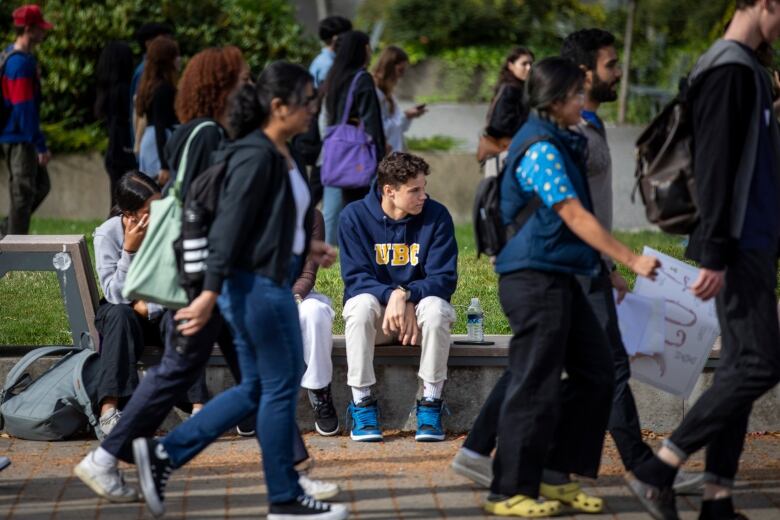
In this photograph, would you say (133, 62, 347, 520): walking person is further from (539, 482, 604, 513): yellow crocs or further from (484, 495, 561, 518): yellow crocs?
(539, 482, 604, 513): yellow crocs

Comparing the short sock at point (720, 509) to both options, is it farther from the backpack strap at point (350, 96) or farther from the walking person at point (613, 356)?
the backpack strap at point (350, 96)

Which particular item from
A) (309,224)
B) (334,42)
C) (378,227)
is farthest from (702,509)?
(334,42)

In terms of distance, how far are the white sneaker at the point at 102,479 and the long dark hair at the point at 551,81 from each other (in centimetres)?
215

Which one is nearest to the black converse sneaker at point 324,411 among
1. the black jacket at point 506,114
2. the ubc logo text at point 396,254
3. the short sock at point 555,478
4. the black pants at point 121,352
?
the black pants at point 121,352

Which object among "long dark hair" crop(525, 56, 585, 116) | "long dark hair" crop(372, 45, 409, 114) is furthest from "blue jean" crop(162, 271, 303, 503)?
"long dark hair" crop(372, 45, 409, 114)

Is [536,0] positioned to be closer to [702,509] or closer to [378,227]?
[378,227]

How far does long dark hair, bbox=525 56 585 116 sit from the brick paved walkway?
1589 mm

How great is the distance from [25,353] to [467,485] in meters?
2.55

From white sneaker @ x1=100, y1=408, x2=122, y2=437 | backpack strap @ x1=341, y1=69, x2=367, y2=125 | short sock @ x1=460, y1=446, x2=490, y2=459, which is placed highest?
backpack strap @ x1=341, y1=69, x2=367, y2=125

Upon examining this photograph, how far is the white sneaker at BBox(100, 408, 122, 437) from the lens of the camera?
6.86 meters

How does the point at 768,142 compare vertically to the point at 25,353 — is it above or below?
above

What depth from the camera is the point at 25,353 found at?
24.3 feet

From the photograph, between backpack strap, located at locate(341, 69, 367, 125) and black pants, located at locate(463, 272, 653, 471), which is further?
backpack strap, located at locate(341, 69, 367, 125)

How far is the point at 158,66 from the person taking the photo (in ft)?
33.8
